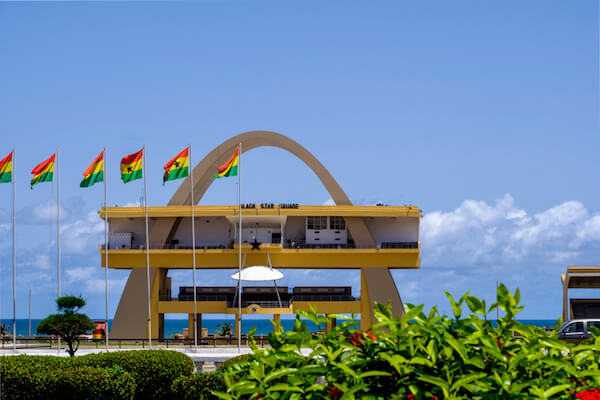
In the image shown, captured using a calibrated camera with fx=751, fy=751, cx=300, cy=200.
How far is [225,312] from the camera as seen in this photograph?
169 feet

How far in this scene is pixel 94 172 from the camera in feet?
144

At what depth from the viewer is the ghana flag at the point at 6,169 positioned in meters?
44.4

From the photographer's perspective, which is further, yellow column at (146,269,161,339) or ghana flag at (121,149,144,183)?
yellow column at (146,269,161,339)

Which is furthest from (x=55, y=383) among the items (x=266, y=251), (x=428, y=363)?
(x=266, y=251)

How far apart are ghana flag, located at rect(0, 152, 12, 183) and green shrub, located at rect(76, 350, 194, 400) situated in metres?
22.7

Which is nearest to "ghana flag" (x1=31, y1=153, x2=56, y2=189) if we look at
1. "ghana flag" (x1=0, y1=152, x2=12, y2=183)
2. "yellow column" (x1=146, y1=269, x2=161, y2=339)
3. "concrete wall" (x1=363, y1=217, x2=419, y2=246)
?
"ghana flag" (x1=0, y1=152, x2=12, y2=183)

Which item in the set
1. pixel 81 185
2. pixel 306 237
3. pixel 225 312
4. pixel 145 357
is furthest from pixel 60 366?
pixel 306 237

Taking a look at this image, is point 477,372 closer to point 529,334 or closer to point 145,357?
point 529,334

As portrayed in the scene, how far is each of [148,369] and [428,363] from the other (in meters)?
19.3

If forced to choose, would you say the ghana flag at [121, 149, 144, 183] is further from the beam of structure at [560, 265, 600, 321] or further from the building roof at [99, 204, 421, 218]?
the beam of structure at [560, 265, 600, 321]

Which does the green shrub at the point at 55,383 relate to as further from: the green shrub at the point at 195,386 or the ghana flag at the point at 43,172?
the ghana flag at the point at 43,172

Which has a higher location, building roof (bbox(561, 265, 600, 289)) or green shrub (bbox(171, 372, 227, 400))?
building roof (bbox(561, 265, 600, 289))

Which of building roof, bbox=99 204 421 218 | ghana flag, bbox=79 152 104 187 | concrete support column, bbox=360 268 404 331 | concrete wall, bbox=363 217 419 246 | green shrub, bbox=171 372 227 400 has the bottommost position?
green shrub, bbox=171 372 227 400

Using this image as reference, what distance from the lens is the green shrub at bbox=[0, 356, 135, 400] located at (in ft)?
74.4
